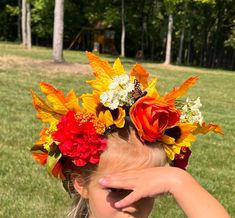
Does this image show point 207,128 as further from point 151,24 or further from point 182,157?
point 151,24

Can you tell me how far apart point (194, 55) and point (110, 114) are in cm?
5184

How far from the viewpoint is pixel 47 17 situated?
4931 centimetres

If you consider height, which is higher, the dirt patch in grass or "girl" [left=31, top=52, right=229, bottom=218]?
"girl" [left=31, top=52, right=229, bottom=218]

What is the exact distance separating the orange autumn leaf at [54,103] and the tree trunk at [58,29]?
17.7m

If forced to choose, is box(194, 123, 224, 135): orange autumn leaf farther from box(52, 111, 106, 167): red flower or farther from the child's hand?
the child's hand

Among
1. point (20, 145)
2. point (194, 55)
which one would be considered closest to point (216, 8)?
point (194, 55)

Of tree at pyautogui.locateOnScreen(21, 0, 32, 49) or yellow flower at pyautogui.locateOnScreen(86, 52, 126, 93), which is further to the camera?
tree at pyautogui.locateOnScreen(21, 0, 32, 49)

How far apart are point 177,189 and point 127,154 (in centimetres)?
52

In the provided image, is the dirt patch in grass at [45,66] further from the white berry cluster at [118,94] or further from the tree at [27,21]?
the white berry cluster at [118,94]

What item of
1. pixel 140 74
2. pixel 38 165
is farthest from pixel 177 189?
pixel 38 165

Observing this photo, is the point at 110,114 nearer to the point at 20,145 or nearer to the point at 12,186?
the point at 12,186

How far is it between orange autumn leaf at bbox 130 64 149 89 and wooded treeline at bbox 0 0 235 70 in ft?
132

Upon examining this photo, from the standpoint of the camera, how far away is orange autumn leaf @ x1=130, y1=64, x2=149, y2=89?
2.57m

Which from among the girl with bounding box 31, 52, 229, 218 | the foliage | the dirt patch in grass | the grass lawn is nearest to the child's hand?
the girl with bounding box 31, 52, 229, 218
